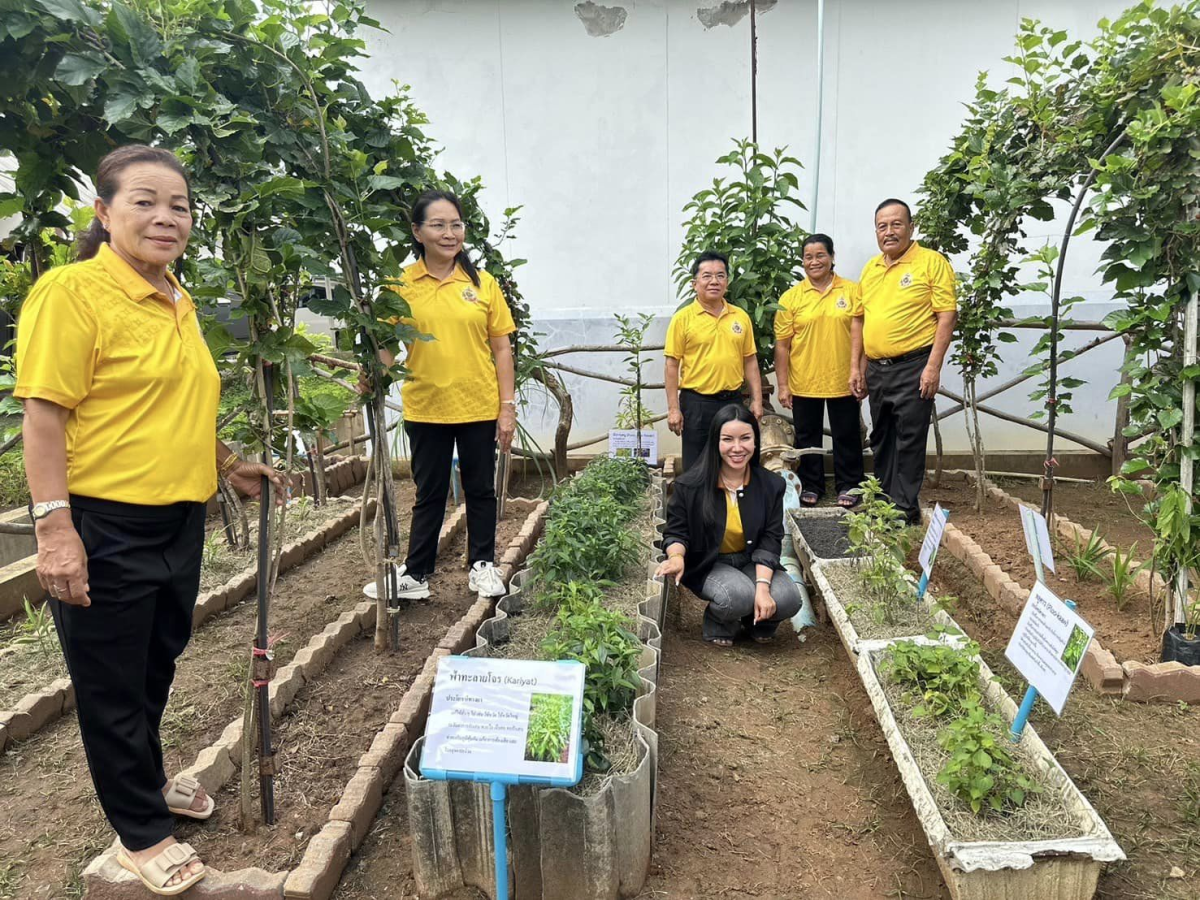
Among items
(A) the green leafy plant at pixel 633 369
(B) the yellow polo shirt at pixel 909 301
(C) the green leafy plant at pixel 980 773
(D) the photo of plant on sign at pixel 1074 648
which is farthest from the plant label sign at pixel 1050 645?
(A) the green leafy plant at pixel 633 369

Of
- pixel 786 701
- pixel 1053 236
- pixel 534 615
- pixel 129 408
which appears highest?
pixel 1053 236

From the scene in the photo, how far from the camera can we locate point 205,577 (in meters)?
3.68

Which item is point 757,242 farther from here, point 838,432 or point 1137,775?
point 1137,775

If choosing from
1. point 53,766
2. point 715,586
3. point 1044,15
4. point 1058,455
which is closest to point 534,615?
point 715,586

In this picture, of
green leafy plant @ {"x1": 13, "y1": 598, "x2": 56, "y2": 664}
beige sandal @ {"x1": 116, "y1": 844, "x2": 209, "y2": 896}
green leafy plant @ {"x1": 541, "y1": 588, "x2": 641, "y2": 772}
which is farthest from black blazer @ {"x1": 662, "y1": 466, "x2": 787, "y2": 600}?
green leafy plant @ {"x1": 13, "y1": 598, "x2": 56, "y2": 664}

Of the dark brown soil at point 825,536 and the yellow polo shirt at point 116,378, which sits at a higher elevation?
the yellow polo shirt at point 116,378

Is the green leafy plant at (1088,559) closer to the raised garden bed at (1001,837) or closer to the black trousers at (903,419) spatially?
the black trousers at (903,419)

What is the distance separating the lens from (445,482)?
10.8 feet

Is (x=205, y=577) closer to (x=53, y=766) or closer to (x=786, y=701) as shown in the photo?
(x=53, y=766)

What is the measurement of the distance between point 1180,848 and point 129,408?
2.74m

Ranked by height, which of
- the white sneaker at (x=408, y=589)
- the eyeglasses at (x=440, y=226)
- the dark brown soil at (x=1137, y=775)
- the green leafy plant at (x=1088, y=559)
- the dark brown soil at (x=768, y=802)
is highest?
the eyeglasses at (x=440, y=226)

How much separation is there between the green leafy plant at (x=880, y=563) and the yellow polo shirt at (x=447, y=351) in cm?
165

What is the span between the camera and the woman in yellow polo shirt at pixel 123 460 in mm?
1488

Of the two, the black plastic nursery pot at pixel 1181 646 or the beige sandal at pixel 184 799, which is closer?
the beige sandal at pixel 184 799
